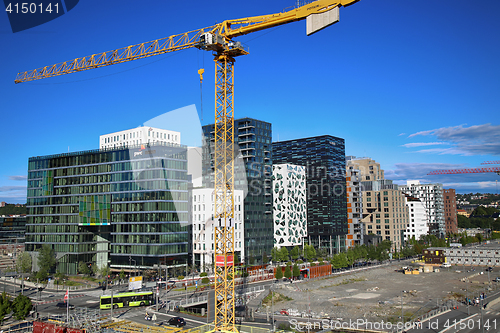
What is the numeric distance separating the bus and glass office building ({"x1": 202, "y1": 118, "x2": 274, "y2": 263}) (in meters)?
54.9

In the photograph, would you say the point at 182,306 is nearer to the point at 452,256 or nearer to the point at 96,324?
the point at 96,324

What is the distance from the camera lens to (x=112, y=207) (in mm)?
111250

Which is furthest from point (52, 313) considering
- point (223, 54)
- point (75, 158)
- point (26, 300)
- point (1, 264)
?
point (1, 264)

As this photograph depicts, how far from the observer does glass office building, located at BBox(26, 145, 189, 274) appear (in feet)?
342

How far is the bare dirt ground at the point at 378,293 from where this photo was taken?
6738 centimetres

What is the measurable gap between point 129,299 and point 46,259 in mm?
50273

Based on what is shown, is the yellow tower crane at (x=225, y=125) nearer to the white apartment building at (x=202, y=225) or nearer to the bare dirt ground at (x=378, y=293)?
the bare dirt ground at (x=378, y=293)

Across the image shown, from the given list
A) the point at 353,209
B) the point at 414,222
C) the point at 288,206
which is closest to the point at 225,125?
the point at 288,206

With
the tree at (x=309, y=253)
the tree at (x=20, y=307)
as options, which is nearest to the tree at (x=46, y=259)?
the tree at (x=20, y=307)

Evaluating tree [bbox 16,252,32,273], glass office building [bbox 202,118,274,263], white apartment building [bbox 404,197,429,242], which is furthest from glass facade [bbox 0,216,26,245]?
white apartment building [bbox 404,197,429,242]

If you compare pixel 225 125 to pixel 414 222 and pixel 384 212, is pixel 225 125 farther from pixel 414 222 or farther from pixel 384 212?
pixel 414 222

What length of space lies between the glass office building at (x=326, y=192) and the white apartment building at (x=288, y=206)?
954 centimetres

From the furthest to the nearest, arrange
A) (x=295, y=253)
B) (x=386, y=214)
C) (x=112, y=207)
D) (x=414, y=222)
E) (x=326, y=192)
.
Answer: (x=414, y=222) → (x=386, y=214) → (x=326, y=192) → (x=295, y=253) → (x=112, y=207)

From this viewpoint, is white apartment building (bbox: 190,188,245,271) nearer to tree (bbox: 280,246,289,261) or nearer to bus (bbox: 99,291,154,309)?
tree (bbox: 280,246,289,261)
